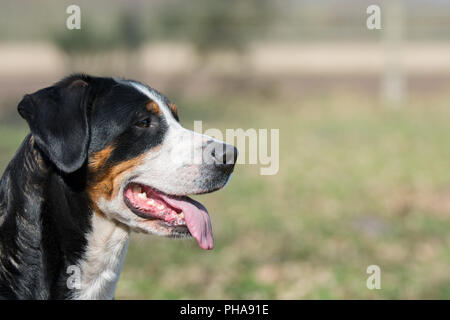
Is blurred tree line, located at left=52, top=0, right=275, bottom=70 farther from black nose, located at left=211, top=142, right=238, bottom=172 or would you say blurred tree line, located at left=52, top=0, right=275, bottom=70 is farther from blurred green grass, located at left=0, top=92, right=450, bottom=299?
black nose, located at left=211, top=142, right=238, bottom=172

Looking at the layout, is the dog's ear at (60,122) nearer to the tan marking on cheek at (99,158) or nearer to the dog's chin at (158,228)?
the tan marking on cheek at (99,158)

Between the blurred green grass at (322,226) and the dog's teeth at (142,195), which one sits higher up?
the dog's teeth at (142,195)

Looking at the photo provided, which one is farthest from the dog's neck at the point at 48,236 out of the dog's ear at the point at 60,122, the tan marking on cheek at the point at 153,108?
the tan marking on cheek at the point at 153,108

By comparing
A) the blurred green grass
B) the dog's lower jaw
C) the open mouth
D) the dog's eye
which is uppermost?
the dog's eye

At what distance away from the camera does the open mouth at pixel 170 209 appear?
118 inches

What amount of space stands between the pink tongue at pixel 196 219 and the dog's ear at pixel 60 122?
0.50 metres

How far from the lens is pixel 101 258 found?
9.68 ft

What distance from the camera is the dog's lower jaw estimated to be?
2914mm

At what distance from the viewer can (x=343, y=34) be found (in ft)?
65.3

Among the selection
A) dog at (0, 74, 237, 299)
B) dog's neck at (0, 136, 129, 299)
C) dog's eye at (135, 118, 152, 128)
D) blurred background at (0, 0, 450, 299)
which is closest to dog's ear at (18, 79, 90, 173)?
dog at (0, 74, 237, 299)
